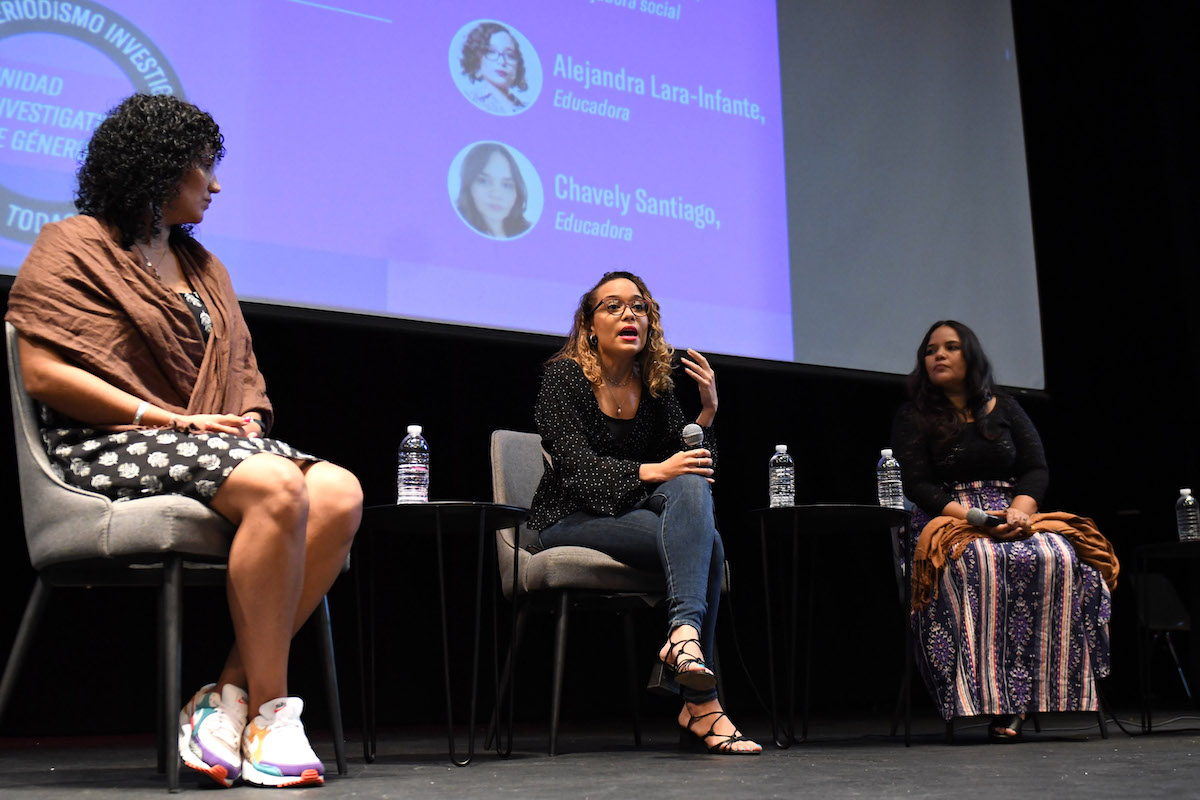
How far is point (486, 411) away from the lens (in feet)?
11.5

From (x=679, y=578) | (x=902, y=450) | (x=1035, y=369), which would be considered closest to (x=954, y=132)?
(x=1035, y=369)

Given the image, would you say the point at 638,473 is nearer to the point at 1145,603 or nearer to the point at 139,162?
the point at 139,162

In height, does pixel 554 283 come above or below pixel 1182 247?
below

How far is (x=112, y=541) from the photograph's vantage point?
1.68m

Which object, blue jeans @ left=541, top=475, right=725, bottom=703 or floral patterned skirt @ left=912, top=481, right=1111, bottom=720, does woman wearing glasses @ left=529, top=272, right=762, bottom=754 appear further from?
floral patterned skirt @ left=912, top=481, right=1111, bottom=720

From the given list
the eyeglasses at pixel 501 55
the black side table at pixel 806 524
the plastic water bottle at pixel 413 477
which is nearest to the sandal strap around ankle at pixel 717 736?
→ the black side table at pixel 806 524

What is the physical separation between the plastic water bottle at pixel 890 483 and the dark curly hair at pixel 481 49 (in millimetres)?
1473

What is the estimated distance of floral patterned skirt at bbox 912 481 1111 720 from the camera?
2754mm

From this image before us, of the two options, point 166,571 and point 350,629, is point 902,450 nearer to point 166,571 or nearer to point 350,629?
point 350,629

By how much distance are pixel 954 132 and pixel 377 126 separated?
7.10 ft

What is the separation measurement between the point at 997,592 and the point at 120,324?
206 centimetres

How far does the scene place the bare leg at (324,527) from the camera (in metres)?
1.80

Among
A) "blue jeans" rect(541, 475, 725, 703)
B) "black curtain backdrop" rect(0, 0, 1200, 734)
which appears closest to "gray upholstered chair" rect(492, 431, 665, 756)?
"blue jeans" rect(541, 475, 725, 703)

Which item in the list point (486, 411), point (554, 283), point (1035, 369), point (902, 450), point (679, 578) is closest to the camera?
point (679, 578)
